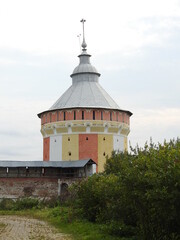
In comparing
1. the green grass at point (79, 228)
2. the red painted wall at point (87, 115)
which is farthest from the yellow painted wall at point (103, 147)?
the green grass at point (79, 228)

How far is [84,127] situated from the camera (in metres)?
31.2

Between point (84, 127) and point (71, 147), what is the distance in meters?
1.79

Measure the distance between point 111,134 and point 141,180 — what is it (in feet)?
74.3

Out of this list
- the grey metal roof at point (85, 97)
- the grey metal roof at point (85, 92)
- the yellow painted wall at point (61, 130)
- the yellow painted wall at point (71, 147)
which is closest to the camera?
the yellow painted wall at point (71, 147)

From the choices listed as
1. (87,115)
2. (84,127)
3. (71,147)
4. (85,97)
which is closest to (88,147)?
(71,147)

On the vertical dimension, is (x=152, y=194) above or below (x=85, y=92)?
below

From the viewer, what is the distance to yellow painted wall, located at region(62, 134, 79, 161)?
102ft

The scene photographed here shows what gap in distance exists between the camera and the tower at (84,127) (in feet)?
102

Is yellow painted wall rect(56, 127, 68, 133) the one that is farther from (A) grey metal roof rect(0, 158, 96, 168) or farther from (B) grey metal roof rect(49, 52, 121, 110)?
A: (A) grey metal roof rect(0, 158, 96, 168)

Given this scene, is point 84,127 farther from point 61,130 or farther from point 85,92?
point 85,92

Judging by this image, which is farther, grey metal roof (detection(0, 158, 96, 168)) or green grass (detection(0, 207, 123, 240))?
grey metal roof (detection(0, 158, 96, 168))

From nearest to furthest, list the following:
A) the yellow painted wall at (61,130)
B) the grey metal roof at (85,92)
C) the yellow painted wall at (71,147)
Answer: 1. the yellow painted wall at (71,147)
2. the yellow painted wall at (61,130)
3. the grey metal roof at (85,92)

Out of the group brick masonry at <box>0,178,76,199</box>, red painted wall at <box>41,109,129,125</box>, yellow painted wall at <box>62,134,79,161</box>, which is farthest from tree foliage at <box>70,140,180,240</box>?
red painted wall at <box>41,109,129,125</box>

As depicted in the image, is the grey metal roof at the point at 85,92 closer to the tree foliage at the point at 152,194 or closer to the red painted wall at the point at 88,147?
the red painted wall at the point at 88,147
